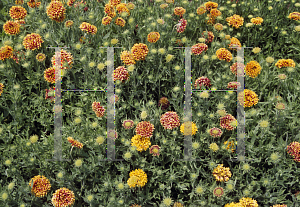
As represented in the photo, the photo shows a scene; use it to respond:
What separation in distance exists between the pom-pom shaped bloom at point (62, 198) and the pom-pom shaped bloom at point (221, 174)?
140 centimetres

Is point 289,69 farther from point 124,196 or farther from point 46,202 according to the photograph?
point 46,202

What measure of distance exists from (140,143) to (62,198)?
34.8 inches

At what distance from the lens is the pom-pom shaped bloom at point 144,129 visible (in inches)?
111

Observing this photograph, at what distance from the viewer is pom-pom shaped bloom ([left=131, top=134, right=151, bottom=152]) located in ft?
9.22

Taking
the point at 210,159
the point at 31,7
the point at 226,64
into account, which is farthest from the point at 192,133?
the point at 31,7

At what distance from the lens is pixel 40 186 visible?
2.65 m

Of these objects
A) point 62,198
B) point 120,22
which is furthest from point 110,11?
point 62,198

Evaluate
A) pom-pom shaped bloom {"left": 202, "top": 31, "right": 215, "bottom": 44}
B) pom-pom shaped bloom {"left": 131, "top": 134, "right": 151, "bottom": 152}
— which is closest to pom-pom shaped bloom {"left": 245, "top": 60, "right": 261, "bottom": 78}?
pom-pom shaped bloom {"left": 202, "top": 31, "right": 215, "bottom": 44}

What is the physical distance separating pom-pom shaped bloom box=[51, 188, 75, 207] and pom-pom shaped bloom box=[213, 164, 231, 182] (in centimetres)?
140

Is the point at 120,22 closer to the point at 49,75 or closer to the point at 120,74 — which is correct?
the point at 120,74

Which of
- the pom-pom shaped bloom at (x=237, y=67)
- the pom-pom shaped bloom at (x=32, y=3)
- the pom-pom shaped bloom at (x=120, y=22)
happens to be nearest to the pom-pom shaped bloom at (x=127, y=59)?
the pom-pom shaped bloom at (x=120, y=22)

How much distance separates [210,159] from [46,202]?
1792 mm

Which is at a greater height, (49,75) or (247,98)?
(49,75)

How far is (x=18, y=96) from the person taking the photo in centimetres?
333
